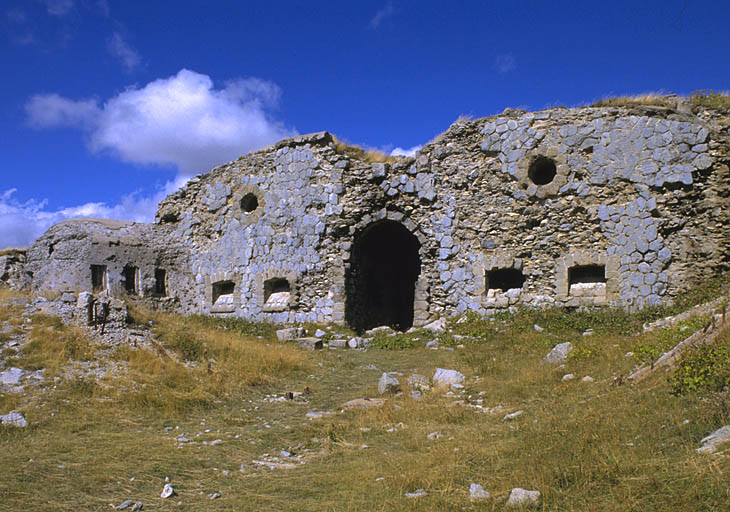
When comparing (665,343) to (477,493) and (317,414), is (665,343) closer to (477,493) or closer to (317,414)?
(477,493)

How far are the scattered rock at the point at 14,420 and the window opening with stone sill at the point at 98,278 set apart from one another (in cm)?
895

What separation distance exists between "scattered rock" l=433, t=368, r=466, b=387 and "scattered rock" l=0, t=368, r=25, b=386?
564 cm

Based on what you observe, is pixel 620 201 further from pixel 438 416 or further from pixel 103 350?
pixel 103 350

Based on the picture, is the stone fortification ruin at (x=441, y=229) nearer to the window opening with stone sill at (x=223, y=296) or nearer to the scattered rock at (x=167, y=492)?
the window opening with stone sill at (x=223, y=296)

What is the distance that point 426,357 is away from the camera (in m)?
10.9

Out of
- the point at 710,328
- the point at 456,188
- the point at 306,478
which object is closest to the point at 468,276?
the point at 456,188

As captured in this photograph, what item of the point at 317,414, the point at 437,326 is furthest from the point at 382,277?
the point at 317,414

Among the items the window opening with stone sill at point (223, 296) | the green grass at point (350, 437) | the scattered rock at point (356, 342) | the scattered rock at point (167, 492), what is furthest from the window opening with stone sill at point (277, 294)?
the scattered rock at point (167, 492)

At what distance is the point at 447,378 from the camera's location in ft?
26.6

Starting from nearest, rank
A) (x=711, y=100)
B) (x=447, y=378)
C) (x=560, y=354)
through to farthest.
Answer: (x=447, y=378)
(x=560, y=354)
(x=711, y=100)

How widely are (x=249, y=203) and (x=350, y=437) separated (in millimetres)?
11805

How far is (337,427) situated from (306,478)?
147 centimetres

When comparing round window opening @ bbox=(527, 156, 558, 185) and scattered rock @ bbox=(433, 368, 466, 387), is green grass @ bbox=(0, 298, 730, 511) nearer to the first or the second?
scattered rock @ bbox=(433, 368, 466, 387)

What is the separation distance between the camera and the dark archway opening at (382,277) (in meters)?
15.2
